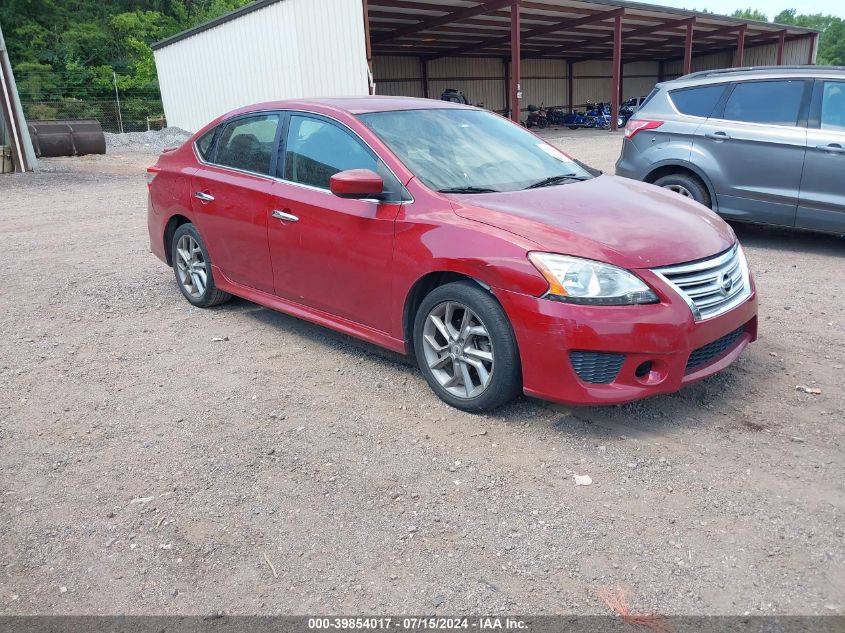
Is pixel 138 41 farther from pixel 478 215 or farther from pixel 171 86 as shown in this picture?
pixel 478 215

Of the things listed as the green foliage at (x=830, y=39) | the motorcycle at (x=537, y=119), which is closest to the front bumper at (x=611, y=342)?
the motorcycle at (x=537, y=119)

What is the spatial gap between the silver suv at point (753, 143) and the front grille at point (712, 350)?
3608mm

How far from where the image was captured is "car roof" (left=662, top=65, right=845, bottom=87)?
269 inches

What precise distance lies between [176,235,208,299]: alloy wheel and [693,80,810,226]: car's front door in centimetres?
507

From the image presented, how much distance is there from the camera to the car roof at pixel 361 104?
4.60 metres

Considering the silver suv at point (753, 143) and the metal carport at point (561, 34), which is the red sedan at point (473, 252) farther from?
the metal carport at point (561, 34)

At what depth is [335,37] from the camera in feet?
65.1

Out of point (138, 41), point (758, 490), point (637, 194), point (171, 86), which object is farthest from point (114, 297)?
point (138, 41)

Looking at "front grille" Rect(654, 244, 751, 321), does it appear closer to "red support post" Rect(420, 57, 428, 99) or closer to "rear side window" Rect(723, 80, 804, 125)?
"rear side window" Rect(723, 80, 804, 125)

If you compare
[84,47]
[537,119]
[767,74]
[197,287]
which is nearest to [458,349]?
[197,287]

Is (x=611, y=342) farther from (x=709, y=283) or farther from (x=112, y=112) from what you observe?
(x=112, y=112)

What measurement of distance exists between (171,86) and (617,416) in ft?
94.9

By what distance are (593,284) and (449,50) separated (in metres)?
34.9

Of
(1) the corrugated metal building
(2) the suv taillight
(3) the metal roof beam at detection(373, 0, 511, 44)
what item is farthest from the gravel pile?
(2) the suv taillight
